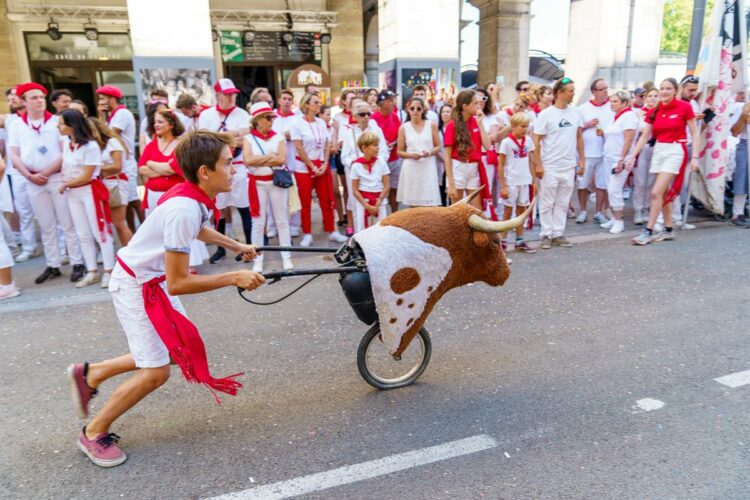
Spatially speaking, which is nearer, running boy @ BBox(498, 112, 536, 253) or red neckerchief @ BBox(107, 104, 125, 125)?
running boy @ BBox(498, 112, 536, 253)

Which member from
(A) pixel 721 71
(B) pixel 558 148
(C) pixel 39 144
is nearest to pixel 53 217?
(C) pixel 39 144

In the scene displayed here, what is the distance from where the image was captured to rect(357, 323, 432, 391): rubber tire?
12.2 ft

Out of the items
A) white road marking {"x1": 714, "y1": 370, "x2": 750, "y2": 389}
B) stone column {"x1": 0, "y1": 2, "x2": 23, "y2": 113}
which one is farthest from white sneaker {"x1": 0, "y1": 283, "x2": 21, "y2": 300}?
stone column {"x1": 0, "y1": 2, "x2": 23, "y2": 113}

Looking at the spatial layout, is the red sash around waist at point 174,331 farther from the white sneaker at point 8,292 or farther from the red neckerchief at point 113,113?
the red neckerchief at point 113,113

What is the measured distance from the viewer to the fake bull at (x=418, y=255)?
3238 mm

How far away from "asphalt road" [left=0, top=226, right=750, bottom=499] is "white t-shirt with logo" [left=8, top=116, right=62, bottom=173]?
6.07ft

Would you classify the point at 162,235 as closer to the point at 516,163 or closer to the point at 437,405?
the point at 437,405

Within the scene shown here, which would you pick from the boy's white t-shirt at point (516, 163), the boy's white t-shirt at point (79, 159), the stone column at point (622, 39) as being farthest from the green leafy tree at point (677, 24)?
the boy's white t-shirt at point (79, 159)

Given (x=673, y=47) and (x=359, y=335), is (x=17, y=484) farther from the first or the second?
(x=673, y=47)

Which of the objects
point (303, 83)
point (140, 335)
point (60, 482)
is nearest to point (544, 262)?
point (140, 335)

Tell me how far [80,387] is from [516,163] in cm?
584

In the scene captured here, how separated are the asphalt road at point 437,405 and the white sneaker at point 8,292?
0.35 metres

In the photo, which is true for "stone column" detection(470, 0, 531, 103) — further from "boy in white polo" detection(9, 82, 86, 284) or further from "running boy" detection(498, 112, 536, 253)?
"boy in white polo" detection(9, 82, 86, 284)

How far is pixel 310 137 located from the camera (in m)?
8.15
